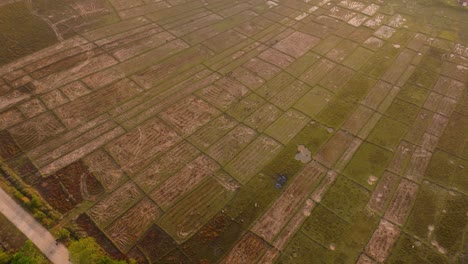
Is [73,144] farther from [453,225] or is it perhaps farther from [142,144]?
[453,225]

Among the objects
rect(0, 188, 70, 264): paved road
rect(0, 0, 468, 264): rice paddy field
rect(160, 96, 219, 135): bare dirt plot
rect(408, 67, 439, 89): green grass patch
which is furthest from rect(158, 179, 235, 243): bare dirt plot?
rect(408, 67, 439, 89): green grass patch

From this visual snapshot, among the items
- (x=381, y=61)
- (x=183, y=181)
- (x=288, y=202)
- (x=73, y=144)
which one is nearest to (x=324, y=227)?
(x=288, y=202)

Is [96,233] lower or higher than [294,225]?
higher

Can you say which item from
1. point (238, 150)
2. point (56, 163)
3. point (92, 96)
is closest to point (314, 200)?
point (238, 150)

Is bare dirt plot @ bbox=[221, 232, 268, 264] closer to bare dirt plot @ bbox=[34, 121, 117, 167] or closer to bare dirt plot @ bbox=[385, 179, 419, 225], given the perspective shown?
bare dirt plot @ bbox=[385, 179, 419, 225]

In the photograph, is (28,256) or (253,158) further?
(253,158)
